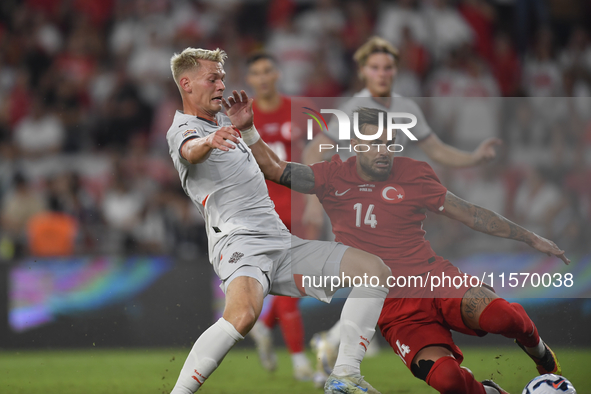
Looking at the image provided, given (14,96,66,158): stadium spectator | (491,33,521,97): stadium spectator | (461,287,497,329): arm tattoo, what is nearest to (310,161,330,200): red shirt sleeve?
(461,287,497,329): arm tattoo

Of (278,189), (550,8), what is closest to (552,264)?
(278,189)

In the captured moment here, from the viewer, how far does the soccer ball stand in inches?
156

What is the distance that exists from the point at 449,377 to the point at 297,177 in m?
1.53

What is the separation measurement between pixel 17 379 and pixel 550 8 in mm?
8517

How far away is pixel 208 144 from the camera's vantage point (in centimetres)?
374

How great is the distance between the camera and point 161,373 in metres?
6.16

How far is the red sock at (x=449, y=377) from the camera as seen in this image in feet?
12.8

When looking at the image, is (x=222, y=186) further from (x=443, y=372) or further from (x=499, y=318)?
(x=499, y=318)

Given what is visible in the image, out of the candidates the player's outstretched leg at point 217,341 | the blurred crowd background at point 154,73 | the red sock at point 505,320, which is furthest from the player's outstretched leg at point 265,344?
the red sock at point 505,320

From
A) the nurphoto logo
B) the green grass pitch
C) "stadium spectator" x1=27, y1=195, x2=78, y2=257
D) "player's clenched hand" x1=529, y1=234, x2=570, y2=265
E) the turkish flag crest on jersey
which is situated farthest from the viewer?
"stadium spectator" x1=27, y1=195, x2=78, y2=257

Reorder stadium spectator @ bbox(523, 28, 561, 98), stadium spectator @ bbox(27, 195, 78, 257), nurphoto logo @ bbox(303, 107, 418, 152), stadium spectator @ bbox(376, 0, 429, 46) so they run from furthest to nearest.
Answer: stadium spectator @ bbox(376, 0, 429, 46) < stadium spectator @ bbox(523, 28, 561, 98) < stadium spectator @ bbox(27, 195, 78, 257) < nurphoto logo @ bbox(303, 107, 418, 152)

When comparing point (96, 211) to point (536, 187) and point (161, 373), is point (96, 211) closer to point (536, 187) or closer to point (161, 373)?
point (161, 373)

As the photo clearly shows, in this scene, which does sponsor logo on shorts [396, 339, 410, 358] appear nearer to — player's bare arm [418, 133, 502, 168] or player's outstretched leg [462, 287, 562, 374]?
player's outstretched leg [462, 287, 562, 374]

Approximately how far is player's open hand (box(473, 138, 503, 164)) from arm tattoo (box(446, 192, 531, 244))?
53cm
